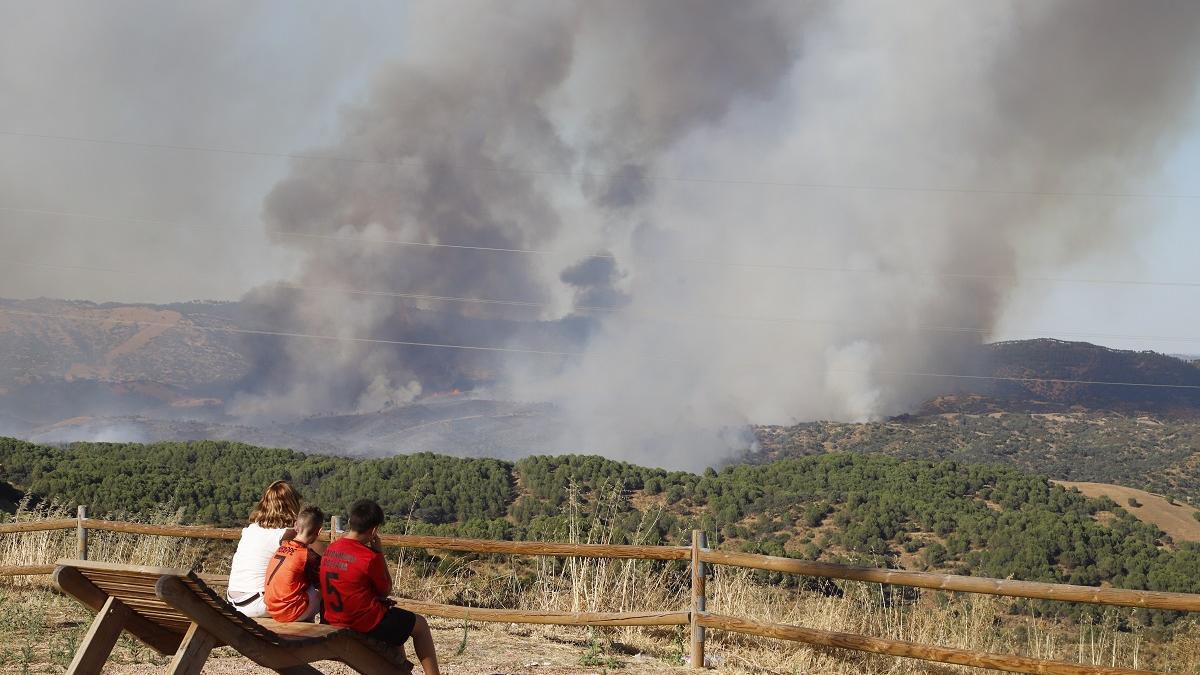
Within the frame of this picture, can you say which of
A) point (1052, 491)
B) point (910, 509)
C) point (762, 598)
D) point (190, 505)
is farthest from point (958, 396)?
point (762, 598)

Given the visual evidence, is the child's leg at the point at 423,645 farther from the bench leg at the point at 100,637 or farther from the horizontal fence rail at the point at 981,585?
the horizontal fence rail at the point at 981,585

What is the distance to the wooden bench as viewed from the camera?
3.57 metres

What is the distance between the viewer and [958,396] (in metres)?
84.6

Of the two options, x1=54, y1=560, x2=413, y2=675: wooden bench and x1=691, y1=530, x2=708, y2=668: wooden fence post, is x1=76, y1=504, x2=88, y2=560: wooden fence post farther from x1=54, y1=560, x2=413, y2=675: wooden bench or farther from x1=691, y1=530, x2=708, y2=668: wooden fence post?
x1=691, y1=530, x2=708, y2=668: wooden fence post

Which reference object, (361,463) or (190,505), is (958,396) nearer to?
(361,463)

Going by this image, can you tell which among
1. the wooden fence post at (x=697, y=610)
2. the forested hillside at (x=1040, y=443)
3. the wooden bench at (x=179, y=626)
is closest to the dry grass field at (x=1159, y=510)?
the forested hillside at (x=1040, y=443)

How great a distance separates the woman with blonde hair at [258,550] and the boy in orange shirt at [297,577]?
0.51 ft

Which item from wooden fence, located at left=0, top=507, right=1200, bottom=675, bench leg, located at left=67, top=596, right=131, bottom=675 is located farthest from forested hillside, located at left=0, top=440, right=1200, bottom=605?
bench leg, located at left=67, top=596, right=131, bottom=675

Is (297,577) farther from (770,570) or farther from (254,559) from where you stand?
(770,570)

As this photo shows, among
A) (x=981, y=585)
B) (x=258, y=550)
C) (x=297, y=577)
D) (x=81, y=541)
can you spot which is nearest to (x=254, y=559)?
(x=258, y=550)

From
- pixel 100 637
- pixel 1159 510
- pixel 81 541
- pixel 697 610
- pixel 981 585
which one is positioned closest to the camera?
pixel 100 637

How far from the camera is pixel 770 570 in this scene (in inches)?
275

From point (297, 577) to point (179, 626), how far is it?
25.2 inches

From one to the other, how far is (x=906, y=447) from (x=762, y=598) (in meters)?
61.9
